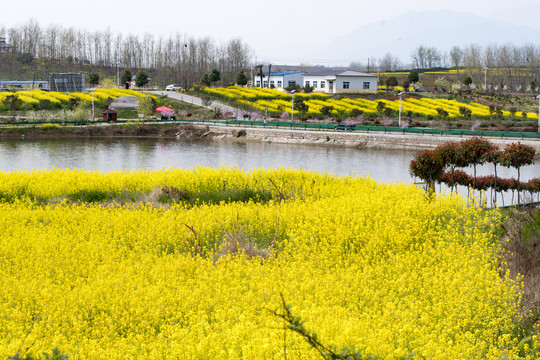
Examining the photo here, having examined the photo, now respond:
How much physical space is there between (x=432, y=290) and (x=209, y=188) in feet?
29.3

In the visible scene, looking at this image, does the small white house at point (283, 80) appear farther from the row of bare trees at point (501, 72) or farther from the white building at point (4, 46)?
the white building at point (4, 46)

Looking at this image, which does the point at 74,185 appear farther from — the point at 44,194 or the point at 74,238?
the point at 74,238

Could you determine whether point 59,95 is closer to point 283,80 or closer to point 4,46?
point 283,80

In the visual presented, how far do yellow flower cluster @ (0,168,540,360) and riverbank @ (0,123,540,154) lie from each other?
26283 mm

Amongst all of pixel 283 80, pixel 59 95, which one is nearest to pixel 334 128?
pixel 59 95

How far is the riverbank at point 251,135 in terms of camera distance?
128 feet

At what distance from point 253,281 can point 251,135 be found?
39093 mm

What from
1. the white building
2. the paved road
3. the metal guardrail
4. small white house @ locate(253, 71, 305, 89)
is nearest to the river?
the metal guardrail

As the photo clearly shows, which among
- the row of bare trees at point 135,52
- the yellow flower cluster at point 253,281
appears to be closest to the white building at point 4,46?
Answer: the row of bare trees at point 135,52

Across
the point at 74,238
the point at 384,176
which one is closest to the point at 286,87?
the point at 384,176

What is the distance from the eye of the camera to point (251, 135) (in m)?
47.0

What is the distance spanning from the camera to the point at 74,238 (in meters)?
10.8

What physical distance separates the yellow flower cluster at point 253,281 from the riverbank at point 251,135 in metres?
26.3

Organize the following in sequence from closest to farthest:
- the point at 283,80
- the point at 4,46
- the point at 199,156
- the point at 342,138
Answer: the point at 199,156 < the point at 342,138 < the point at 283,80 < the point at 4,46
